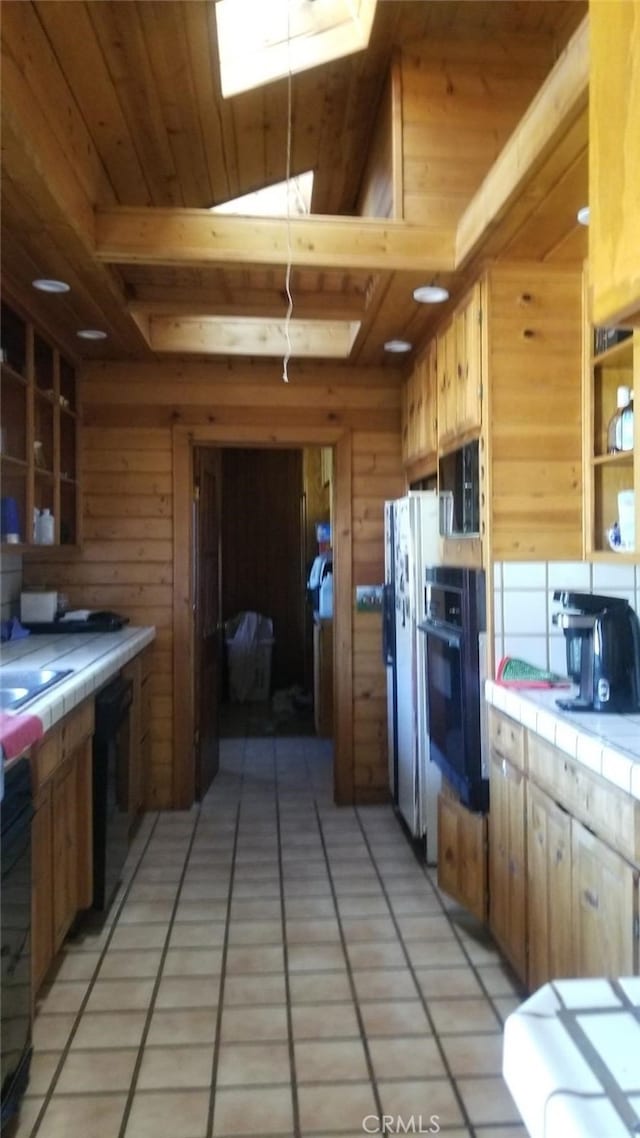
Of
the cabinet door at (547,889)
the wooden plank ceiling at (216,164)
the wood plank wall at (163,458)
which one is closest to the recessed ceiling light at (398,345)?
the wooden plank ceiling at (216,164)

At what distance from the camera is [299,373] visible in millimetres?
3900

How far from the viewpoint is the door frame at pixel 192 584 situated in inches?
151

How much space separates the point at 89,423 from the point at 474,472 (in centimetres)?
219

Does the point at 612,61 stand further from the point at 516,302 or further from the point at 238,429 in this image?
the point at 238,429

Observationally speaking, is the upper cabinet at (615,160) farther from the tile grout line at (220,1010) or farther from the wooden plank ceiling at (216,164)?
the tile grout line at (220,1010)

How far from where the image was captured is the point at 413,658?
3.13 metres

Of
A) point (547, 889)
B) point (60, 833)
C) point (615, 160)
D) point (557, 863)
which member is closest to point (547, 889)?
point (547, 889)

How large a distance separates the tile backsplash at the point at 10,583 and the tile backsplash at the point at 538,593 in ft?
7.39

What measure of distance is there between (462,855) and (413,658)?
86 centimetres

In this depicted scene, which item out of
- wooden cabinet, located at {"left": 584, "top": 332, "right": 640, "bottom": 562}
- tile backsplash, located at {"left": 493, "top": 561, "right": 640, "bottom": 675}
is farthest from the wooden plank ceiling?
tile backsplash, located at {"left": 493, "top": 561, "right": 640, "bottom": 675}

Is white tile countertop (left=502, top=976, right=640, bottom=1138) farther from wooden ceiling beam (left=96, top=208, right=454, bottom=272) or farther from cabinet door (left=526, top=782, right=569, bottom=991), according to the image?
wooden ceiling beam (left=96, top=208, right=454, bottom=272)

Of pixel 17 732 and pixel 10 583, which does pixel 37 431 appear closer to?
pixel 10 583

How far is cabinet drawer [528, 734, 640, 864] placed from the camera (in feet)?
Result: 4.73

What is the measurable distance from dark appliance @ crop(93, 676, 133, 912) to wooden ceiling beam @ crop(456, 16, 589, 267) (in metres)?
2.02
